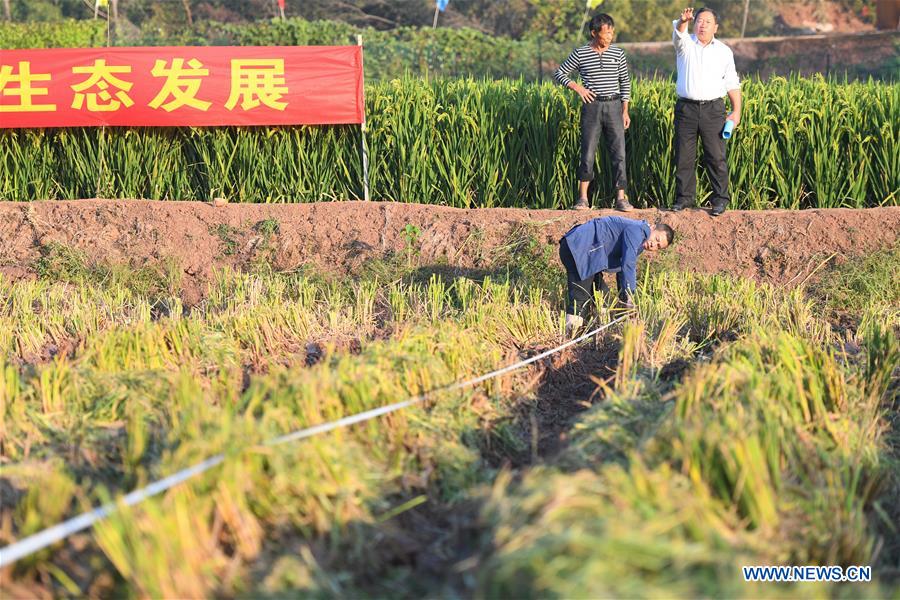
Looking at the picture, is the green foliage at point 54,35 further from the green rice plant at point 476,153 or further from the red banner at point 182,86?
the green rice plant at point 476,153

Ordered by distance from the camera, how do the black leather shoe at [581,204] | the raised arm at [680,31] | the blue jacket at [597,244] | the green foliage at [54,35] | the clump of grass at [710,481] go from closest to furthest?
1. the clump of grass at [710,481]
2. the blue jacket at [597,244]
3. the raised arm at [680,31]
4. the black leather shoe at [581,204]
5. the green foliage at [54,35]

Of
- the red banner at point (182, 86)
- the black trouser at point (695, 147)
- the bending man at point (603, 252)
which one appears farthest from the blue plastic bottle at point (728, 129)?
the red banner at point (182, 86)

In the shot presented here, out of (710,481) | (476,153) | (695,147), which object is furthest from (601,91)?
(710,481)

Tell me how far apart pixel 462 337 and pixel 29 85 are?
537 centimetres

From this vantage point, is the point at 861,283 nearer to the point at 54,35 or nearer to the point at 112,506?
the point at 112,506

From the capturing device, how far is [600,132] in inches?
319

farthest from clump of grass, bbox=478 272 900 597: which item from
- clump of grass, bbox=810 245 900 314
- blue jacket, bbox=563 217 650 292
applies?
clump of grass, bbox=810 245 900 314

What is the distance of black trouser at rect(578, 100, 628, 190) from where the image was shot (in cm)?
801

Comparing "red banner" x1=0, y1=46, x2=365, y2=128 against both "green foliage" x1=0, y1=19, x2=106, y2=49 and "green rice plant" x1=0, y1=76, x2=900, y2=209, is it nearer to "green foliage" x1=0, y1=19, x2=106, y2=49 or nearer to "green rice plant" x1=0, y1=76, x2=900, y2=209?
"green rice plant" x1=0, y1=76, x2=900, y2=209

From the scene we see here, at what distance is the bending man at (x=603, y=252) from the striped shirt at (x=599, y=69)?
197 centimetres

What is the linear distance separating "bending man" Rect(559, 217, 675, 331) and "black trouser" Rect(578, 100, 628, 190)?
→ 180cm

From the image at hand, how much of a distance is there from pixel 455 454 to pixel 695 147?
447 cm

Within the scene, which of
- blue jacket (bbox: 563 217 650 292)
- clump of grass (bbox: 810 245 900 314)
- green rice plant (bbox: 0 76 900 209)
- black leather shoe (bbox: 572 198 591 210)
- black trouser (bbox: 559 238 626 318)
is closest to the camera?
blue jacket (bbox: 563 217 650 292)

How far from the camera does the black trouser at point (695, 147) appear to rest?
7.86 meters
